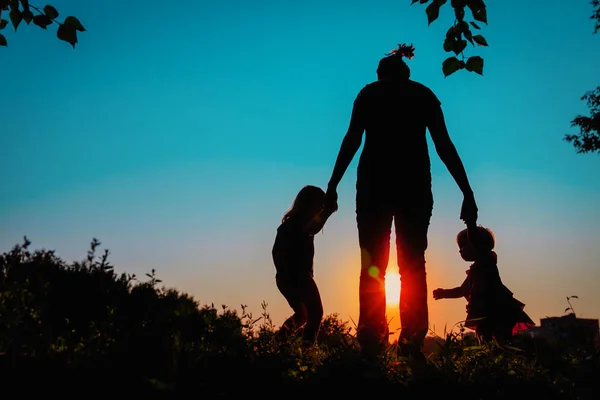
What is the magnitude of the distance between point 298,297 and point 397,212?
2485 mm

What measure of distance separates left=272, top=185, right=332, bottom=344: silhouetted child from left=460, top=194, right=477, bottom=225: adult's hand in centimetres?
201

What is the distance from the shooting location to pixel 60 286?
17.9 feet

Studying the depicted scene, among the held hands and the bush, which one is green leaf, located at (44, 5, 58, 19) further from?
the held hands

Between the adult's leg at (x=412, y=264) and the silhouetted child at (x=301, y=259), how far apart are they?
6.20 feet

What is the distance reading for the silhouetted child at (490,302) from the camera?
7.11 meters

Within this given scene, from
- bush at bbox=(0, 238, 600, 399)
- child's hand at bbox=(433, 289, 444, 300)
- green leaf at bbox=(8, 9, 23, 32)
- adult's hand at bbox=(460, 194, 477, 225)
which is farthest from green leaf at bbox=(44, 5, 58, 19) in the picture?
child's hand at bbox=(433, 289, 444, 300)

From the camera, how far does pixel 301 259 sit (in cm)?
743

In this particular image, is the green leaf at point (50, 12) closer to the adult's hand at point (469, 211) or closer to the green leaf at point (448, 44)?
the green leaf at point (448, 44)

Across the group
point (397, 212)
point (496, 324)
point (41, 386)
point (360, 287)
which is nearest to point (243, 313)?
point (360, 287)

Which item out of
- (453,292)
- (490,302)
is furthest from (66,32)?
(490,302)

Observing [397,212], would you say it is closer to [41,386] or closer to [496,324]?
[496,324]

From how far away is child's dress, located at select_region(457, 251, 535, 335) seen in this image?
7141 millimetres

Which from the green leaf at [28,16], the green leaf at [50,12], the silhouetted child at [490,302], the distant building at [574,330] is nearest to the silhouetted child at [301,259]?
the silhouetted child at [490,302]

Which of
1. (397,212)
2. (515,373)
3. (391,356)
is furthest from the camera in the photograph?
(397,212)
